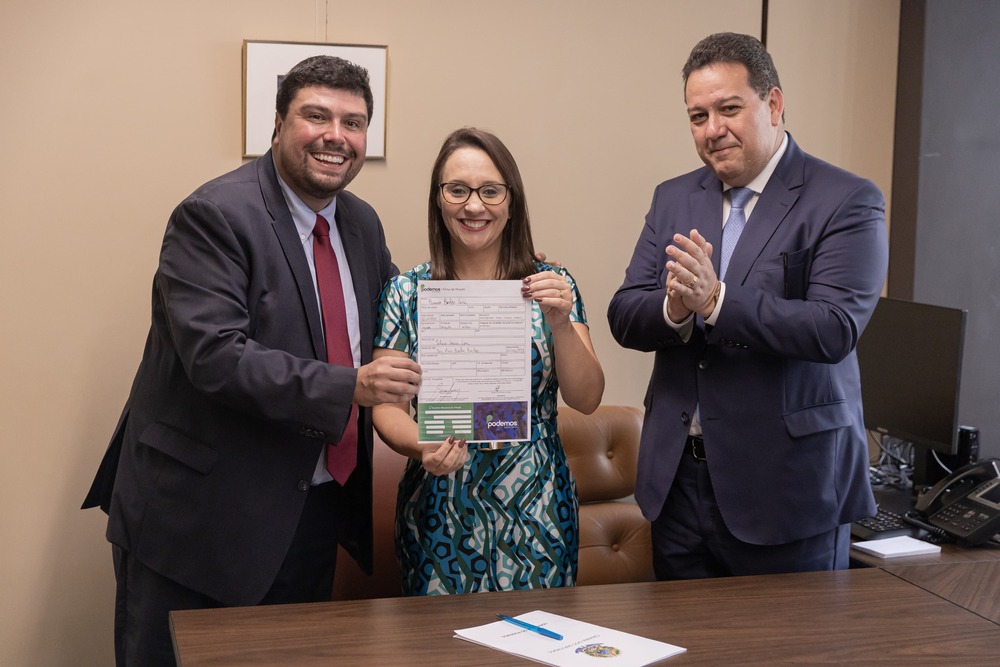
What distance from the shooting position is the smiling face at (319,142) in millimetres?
2465

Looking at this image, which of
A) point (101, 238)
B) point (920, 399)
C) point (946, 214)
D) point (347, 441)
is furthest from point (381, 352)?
point (946, 214)

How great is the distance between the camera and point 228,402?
2256 mm

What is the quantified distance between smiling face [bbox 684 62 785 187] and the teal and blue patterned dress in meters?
0.49

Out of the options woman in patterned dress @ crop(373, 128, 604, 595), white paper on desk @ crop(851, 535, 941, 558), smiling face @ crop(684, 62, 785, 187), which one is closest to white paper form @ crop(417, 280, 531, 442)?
woman in patterned dress @ crop(373, 128, 604, 595)

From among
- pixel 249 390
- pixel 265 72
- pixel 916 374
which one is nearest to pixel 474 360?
pixel 249 390

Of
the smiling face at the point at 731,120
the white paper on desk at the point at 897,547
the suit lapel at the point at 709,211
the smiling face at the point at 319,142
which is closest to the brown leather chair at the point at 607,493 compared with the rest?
the white paper on desk at the point at 897,547

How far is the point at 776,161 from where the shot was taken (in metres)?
2.50

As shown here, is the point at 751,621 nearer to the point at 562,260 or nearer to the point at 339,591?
the point at 339,591

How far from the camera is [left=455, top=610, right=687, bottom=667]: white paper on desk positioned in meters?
1.77

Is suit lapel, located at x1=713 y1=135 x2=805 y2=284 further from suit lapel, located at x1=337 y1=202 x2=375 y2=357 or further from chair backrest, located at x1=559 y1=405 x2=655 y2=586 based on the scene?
chair backrest, located at x1=559 y1=405 x2=655 y2=586

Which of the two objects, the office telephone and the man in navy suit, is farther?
the office telephone

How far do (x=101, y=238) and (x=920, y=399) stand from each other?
2.82m

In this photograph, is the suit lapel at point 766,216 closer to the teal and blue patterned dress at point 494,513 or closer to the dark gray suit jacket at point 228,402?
the teal and blue patterned dress at point 494,513

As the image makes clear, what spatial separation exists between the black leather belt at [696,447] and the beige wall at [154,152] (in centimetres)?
133
